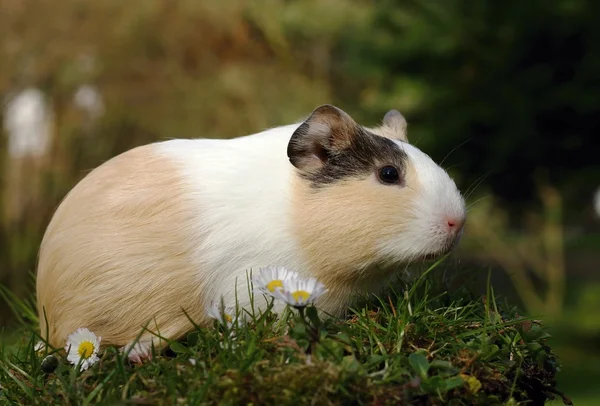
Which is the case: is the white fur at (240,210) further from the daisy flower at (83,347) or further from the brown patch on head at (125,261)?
the daisy flower at (83,347)

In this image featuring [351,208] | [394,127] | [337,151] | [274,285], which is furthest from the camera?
[394,127]

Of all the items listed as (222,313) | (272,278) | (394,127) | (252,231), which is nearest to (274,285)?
(272,278)

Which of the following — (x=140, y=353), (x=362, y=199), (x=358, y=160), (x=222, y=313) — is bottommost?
(x=140, y=353)

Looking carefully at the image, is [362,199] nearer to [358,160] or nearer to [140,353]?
[358,160]

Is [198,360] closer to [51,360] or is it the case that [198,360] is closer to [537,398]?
[51,360]

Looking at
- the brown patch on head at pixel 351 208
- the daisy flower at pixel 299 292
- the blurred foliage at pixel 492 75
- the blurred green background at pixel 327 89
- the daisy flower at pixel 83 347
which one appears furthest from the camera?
the blurred foliage at pixel 492 75

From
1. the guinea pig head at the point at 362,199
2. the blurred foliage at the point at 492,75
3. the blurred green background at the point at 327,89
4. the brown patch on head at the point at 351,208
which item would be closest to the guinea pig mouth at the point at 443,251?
the guinea pig head at the point at 362,199

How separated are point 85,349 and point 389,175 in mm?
1575

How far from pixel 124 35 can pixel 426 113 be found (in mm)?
6227

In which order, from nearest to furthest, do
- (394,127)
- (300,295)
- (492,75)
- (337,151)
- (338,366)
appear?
1. (338,366)
2. (300,295)
3. (337,151)
4. (394,127)
5. (492,75)

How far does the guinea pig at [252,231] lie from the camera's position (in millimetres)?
3334

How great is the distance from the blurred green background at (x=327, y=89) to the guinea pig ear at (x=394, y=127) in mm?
5794

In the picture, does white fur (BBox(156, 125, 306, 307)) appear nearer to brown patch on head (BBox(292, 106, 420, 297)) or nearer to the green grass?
brown patch on head (BBox(292, 106, 420, 297))

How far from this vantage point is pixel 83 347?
3.26m
